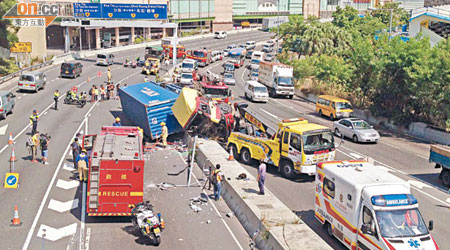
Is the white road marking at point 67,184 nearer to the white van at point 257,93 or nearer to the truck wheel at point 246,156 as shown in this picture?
the truck wheel at point 246,156

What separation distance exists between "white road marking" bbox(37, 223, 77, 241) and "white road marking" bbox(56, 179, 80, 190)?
198 inches

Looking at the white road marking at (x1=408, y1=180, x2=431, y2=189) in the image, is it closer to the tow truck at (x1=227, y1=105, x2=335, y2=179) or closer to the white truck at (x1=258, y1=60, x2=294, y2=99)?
the tow truck at (x1=227, y1=105, x2=335, y2=179)

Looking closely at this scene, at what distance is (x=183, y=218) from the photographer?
70.3 feet

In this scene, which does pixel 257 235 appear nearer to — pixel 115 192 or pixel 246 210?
pixel 246 210

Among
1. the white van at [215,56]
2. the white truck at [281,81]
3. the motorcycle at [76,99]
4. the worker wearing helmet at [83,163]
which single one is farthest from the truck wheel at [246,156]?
the white van at [215,56]

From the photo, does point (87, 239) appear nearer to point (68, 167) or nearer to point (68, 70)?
point (68, 167)

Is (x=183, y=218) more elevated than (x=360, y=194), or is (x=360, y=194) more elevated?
(x=360, y=194)

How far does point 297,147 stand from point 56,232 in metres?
11.7

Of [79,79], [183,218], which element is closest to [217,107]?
[183,218]

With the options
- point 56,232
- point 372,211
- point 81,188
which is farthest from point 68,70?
point 372,211

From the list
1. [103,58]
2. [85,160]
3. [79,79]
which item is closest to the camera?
[85,160]

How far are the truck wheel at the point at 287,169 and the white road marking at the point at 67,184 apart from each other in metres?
9.89

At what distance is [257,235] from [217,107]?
15770 mm

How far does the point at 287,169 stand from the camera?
1053 inches
